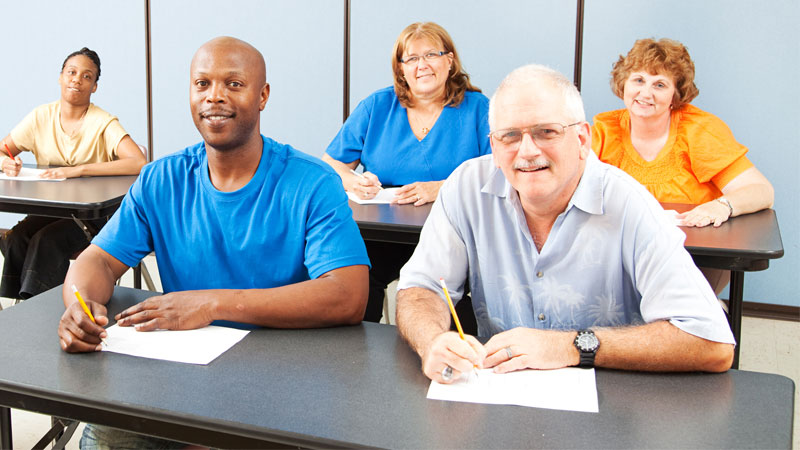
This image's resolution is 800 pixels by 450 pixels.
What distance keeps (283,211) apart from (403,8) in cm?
267

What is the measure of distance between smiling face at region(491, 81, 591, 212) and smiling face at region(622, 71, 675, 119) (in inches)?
55.9

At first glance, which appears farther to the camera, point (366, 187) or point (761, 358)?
point (761, 358)

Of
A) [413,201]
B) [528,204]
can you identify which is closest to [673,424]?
[528,204]

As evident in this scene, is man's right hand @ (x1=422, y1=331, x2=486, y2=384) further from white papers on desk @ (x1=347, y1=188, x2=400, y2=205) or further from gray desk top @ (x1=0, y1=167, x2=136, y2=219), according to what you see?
gray desk top @ (x1=0, y1=167, x2=136, y2=219)

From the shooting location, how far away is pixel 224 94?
68.6 inches

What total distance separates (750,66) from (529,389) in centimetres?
299

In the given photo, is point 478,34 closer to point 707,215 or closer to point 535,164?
point 707,215

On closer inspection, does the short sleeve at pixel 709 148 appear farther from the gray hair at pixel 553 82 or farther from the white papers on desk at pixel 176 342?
the white papers on desk at pixel 176 342

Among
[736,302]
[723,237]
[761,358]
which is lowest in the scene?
[761,358]

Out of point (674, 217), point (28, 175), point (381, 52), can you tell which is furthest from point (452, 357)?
point (381, 52)

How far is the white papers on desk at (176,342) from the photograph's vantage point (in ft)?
4.59

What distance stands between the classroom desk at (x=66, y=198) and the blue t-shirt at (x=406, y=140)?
0.96 m

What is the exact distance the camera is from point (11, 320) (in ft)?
5.21

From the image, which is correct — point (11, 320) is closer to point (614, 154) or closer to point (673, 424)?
point (673, 424)
